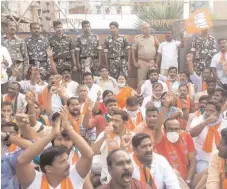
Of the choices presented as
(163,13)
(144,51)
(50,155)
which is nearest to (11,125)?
(50,155)

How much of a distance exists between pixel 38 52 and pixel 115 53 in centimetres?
160

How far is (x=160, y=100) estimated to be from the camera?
27.4 ft

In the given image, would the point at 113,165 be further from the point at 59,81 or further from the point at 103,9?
the point at 103,9

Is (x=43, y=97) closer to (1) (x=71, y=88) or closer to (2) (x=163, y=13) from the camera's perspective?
(1) (x=71, y=88)

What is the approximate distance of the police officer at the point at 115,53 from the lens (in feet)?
34.6

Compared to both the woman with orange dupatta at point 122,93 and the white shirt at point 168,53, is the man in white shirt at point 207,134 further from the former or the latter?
the white shirt at point 168,53

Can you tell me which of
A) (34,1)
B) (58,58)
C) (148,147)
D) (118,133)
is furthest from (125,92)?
(34,1)

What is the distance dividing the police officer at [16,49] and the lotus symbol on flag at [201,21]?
348 cm

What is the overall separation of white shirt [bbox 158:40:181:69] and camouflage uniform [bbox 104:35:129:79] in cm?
78

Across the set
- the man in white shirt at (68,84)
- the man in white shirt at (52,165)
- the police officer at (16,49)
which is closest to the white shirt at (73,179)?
the man in white shirt at (52,165)

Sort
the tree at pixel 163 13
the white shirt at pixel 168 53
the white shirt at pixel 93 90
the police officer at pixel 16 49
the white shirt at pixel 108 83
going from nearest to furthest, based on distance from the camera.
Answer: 1. the white shirt at pixel 93 90
2. the white shirt at pixel 108 83
3. the police officer at pixel 16 49
4. the white shirt at pixel 168 53
5. the tree at pixel 163 13

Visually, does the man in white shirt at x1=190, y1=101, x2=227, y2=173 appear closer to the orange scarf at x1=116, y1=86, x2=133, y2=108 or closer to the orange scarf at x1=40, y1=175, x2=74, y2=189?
the orange scarf at x1=40, y1=175, x2=74, y2=189

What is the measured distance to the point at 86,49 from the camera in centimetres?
1048

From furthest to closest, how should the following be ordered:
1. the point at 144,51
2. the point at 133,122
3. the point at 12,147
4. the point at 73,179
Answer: the point at 144,51 → the point at 133,122 → the point at 12,147 → the point at 73,179
